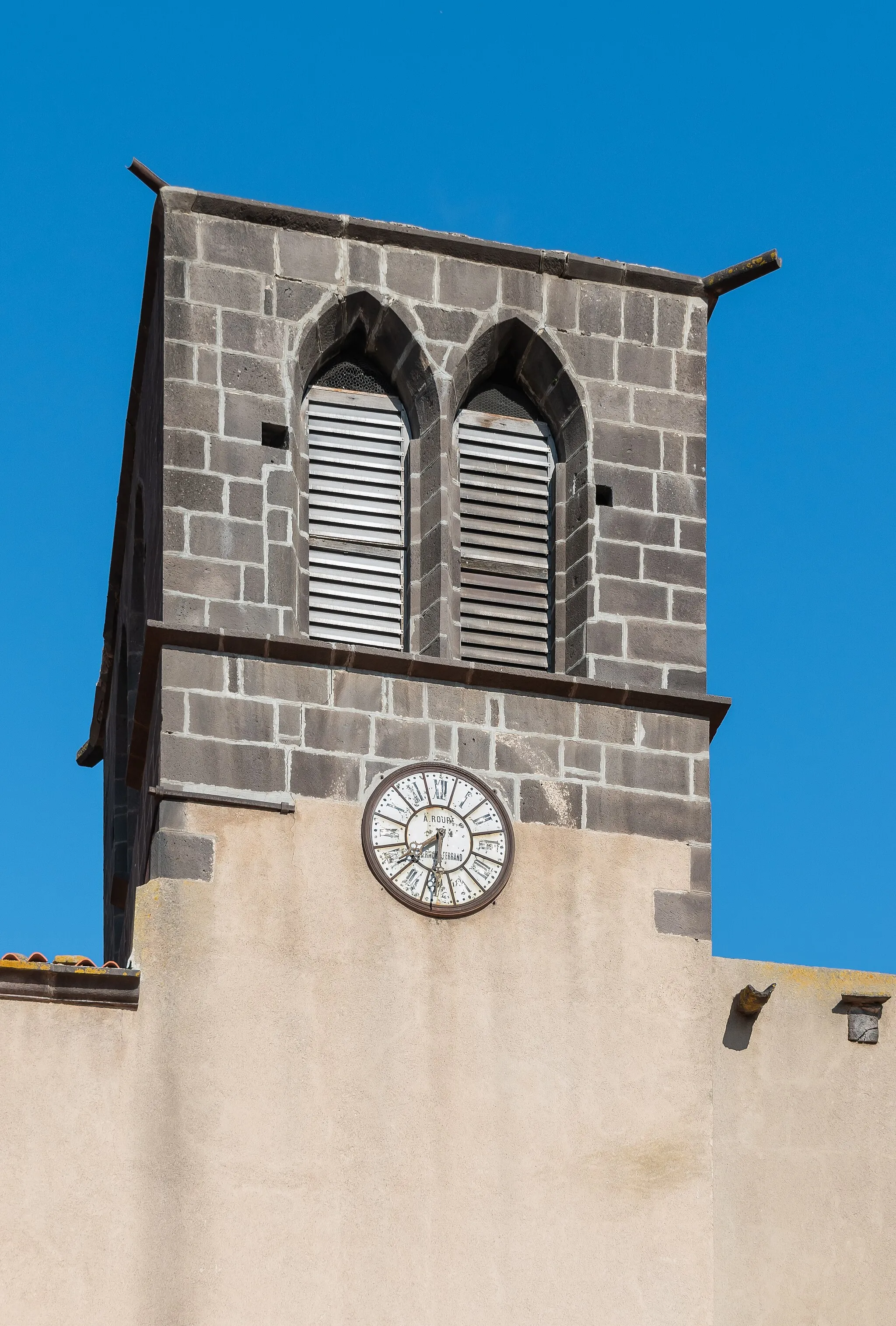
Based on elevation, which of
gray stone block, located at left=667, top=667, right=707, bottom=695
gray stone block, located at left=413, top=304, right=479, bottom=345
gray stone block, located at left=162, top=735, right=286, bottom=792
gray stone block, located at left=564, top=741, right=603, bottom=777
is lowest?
gray stone block, located at left=162, top=735, right=286, bottom=792

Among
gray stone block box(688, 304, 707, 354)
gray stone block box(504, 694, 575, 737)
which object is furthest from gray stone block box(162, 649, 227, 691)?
gray stone block box(688, 304, 707, 354)

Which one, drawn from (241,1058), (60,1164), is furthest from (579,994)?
(60,1164)

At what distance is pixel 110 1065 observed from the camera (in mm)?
16859

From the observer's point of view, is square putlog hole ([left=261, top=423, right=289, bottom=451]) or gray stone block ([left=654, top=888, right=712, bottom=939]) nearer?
gray stone block ([left=654, top=888, right=712, bottom=939])

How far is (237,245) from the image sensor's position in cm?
1916

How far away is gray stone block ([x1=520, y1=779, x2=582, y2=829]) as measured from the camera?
18.2 meters

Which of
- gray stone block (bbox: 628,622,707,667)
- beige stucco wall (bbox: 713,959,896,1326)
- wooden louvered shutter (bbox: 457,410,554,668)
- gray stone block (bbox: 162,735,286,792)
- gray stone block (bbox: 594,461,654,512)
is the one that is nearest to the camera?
beige stucco wall (bbox: 713,959,896,1326)

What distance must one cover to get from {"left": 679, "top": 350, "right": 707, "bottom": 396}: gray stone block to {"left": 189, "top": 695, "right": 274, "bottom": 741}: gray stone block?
11.3ft

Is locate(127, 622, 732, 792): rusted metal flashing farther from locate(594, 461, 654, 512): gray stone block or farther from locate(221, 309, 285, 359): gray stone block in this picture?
locate(221, 309, 285, 359): gray stone block

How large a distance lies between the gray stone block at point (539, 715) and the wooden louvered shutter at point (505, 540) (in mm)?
461

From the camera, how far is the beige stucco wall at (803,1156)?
17.6 metres

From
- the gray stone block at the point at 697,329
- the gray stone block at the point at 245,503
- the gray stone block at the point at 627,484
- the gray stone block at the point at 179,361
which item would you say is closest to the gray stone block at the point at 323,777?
the gray stone block at the point at 245,503

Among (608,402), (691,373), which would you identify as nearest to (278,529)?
(608,402)

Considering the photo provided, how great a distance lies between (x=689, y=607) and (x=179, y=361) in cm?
322
